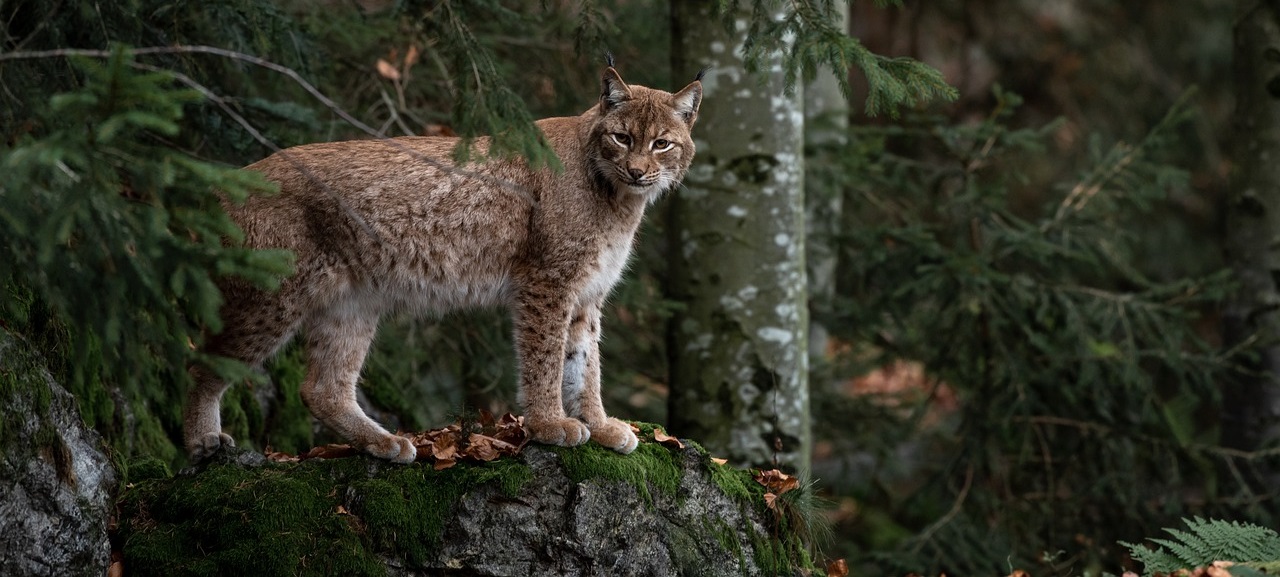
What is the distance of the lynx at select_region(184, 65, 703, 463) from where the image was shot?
16.3ft

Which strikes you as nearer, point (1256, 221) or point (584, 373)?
point (584, 373)

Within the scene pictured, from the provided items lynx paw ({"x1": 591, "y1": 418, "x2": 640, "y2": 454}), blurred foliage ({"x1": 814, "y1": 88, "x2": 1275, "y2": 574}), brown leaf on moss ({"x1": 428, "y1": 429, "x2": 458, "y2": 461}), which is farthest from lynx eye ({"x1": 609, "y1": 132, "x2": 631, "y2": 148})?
blurred foliage ({"x1": 814, "y1": 88, "x2": 1275, "y2": 574})

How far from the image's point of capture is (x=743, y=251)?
6914 mm

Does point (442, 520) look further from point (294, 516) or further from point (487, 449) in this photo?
point (294, 516)

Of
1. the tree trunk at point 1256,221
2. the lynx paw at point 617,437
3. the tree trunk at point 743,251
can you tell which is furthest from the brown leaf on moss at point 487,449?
the tree trunk at point 1256,221

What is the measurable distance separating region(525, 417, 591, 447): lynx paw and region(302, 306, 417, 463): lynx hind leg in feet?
2.58

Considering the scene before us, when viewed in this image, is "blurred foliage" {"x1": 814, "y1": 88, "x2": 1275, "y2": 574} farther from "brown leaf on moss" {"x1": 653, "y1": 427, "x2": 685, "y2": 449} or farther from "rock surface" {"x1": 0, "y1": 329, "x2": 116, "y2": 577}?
"rock surface" {"x1": 0, "y1": 329, "x2": 116, "y2": 577}

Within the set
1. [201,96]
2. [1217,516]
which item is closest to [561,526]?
[201,96]

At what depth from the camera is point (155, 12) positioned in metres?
5.33

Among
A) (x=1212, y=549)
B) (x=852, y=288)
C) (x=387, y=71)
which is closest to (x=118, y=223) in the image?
(x=387, y=71)

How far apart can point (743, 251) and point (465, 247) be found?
2.22 meters

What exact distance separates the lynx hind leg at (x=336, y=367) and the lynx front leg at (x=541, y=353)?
2.39ft

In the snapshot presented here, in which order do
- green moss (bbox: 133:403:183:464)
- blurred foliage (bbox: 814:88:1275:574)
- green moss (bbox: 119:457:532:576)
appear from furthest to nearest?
blurred foliage (bbox: 814:88:1275:574), green moss (bbox: 133:403:183:464), green moss (bbox: 119:457:532:576)

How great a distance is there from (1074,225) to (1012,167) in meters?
0.64
